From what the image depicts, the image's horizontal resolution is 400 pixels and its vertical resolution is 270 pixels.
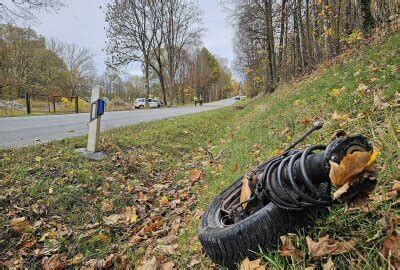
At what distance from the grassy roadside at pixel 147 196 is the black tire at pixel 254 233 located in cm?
9

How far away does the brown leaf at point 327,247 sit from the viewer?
179cm

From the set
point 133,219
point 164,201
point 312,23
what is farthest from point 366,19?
point 133,219

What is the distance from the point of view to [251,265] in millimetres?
2004

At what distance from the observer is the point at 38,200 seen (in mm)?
4176

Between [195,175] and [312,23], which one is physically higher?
[312,23]

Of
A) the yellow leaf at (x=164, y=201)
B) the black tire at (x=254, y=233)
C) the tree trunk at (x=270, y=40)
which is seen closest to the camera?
the black tire at (x=254, y=233)

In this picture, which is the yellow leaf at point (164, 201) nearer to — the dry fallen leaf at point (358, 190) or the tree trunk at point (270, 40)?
the dry fallen leaf at point (358, 190)

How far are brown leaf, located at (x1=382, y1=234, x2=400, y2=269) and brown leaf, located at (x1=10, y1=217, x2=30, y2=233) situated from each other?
360 cm

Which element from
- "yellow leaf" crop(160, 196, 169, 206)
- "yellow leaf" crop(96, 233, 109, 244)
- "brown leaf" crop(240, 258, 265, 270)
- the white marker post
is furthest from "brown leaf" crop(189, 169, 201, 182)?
"brown leaf" crop(240, 258, 265, 270)

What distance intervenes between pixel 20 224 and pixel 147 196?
1710 millimetres

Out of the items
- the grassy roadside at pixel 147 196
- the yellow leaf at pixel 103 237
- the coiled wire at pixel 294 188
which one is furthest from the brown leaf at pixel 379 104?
the yellow leaf at pixel 103 237

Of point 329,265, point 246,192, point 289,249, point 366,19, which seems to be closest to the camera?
point 329,265

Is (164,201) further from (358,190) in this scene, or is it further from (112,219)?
(358,190)

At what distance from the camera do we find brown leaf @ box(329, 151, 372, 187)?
1.42 meters
